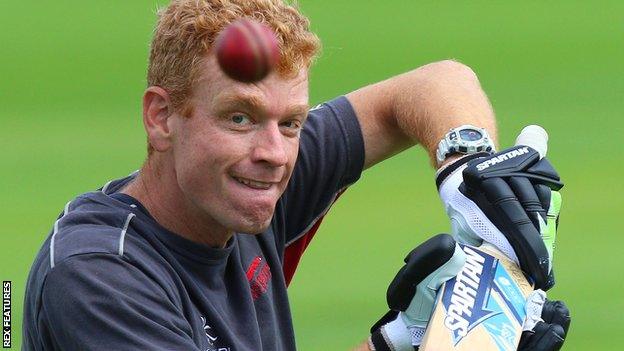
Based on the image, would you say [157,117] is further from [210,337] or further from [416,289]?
[416,289]

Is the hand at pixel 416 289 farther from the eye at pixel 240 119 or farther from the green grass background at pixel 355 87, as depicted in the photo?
the green grass background at pixel 355 87

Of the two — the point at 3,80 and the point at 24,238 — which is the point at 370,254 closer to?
the point at 24,238

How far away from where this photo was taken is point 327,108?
158 inches

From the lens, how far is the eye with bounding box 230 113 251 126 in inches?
124

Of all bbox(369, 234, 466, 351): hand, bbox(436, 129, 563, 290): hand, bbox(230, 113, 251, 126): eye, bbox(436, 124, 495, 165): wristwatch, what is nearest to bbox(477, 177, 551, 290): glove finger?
bbox(436, 129, 563, 290): hand

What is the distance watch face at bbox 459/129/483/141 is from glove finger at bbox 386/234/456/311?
54 centimetres

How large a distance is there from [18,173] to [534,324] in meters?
5.84

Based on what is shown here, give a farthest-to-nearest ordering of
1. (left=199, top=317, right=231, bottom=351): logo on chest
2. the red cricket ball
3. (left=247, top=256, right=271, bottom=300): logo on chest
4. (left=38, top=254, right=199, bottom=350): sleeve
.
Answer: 1. (left=247, top=256, right=271, bottom=300): logo on chest
2. (left=199, top=317, right=231, bottom=351): logo on chest
3. (left=38, top=254, right=199, bottom=350): sleeve
4. the red cricket ball

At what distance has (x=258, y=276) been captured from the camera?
359 centimetres

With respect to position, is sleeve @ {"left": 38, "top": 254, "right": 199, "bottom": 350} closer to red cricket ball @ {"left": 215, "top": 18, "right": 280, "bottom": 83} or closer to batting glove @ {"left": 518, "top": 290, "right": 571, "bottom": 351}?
red cricket ball @ {"left": 215, "top": 18, "right": 280, "bottom": 83}

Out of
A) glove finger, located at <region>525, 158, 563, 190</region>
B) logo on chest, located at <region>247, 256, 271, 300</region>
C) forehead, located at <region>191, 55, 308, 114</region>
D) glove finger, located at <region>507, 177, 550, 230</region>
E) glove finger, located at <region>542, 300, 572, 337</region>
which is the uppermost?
forehead, located at <region>191, 55, 308, 114</region>

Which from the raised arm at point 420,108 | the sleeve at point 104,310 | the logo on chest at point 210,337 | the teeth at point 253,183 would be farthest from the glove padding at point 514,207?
the sleeve at point 104,310

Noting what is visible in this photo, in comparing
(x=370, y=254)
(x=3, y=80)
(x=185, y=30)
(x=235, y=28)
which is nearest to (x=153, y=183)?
(x=185, y=30)

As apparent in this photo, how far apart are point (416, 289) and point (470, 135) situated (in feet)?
1.95
